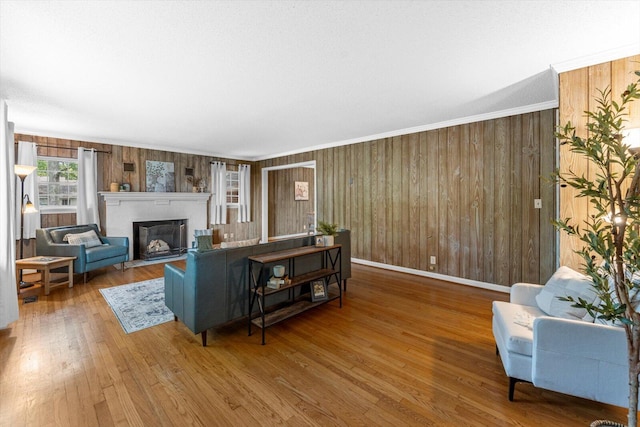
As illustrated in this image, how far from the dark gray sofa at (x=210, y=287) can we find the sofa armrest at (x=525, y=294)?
2.26 metres

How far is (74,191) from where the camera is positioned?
541cm

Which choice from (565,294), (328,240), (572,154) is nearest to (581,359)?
(565,294)

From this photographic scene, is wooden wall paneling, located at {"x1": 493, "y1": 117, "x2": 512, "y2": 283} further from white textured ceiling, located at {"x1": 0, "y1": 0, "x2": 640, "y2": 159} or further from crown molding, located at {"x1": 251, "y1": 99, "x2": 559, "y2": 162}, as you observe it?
white textured ceiling, located at {"x1": 0, "y1": 0, "x2": 640, "y2": 159}

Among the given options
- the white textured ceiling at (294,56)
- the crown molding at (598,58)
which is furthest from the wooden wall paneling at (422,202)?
the crown molding at (598,58)

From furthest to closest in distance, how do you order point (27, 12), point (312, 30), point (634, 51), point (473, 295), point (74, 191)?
1. point (74, 191)
2. point (473, 295)
3. point (634, 51)
4. point (312, 30)
5. point (27, 12)

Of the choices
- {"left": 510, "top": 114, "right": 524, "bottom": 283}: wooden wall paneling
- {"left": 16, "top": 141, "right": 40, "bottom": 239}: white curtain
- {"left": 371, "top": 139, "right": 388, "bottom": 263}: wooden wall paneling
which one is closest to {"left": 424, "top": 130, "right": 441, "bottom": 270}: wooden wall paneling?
{"left": 371, "top": 139, "right": 388, "bottom": 263}: wooden wall paneling

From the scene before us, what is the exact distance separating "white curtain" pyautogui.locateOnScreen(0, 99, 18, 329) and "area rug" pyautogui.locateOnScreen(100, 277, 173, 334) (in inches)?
33.8

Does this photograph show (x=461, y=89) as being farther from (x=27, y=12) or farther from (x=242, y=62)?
(x=27, y=12)

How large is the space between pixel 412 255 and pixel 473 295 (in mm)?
1221

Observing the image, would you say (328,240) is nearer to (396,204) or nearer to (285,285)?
(285,285)

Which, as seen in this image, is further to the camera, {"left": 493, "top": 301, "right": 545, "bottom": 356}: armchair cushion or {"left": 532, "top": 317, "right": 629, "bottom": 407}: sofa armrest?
{"left": 493, "top": 301, "right": 545, "bottom": 356}: armchair cushion

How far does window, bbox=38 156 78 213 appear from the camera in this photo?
5102 mm

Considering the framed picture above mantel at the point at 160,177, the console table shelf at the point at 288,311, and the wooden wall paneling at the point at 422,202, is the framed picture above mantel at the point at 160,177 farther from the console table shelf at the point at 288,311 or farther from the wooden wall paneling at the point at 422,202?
the wooden wall paneling at the point at 422,202

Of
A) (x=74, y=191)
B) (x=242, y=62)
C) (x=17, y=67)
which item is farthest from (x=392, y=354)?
(x=74, y=191)
